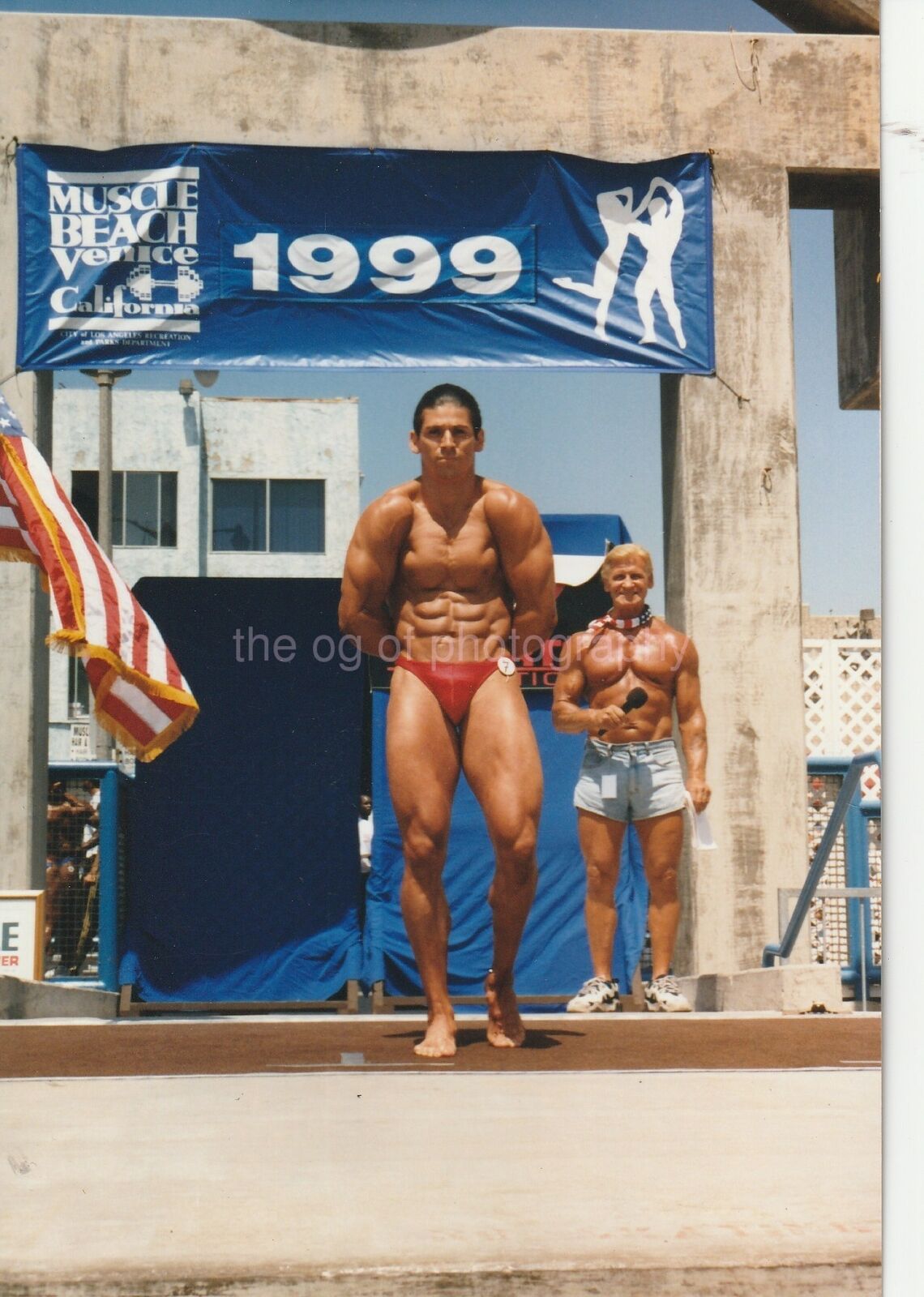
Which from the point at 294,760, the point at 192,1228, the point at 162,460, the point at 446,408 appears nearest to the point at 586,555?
the point at 294,760

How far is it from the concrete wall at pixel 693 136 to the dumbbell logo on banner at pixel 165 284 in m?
0.72

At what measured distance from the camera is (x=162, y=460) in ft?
86.3

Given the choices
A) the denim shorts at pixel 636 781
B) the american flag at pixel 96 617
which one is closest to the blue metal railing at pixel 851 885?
the denim shorts at pixel 636 781

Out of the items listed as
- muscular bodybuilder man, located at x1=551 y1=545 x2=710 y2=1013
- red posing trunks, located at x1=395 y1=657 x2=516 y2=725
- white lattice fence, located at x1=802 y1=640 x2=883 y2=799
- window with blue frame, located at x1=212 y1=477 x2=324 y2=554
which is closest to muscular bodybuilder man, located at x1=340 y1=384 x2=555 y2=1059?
red posing trunks, located at x1=395 y1=657 x2=516 y2=725

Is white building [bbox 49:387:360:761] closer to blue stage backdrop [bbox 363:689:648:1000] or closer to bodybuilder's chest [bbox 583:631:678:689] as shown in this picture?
blue stage backdrop [bbox 363:689:648:1000]

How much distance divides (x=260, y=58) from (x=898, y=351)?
842 cm

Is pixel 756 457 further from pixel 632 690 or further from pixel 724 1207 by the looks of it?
pixel 724 1207

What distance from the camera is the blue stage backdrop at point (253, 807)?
1027 centimetres

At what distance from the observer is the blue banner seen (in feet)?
30.4

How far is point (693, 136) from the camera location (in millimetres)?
9539

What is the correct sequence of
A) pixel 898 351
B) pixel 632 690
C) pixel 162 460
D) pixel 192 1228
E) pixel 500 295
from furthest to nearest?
pixel 162 460 < pixel 500 295 < pixel 632 690 < pixel 192 1228 < pixel 898 351

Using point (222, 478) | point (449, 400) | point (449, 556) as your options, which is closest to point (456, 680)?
point (449, 556)

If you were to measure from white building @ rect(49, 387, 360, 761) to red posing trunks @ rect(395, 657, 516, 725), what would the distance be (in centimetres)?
2021

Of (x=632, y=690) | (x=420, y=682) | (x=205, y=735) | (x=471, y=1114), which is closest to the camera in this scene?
(x=471, y=1114)
